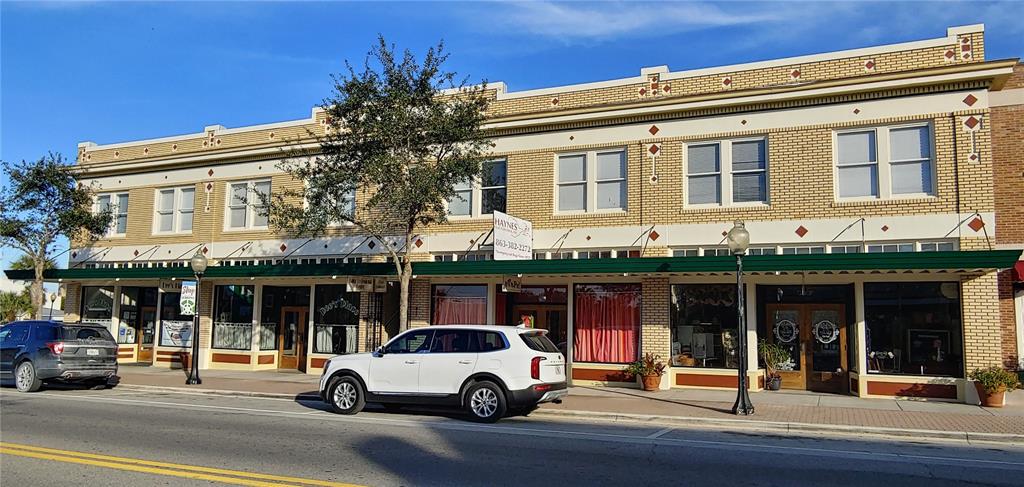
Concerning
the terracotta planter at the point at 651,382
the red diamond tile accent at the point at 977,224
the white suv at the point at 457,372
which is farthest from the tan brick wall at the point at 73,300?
the red diamond tile accent at the point at 977,224

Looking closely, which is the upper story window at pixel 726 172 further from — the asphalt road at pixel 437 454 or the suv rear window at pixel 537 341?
the asphalt road at pixel 437 454

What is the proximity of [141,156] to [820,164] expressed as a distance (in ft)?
74.4

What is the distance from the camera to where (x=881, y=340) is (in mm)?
16031

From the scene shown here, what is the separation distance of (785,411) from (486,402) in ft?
18.7

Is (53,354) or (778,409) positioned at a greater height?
(53,354)

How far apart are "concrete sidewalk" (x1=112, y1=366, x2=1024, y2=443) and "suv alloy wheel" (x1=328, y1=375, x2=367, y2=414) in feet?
10.5

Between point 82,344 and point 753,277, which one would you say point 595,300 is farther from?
point 82,344

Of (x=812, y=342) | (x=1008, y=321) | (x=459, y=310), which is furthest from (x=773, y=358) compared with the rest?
(x=459, y=310)

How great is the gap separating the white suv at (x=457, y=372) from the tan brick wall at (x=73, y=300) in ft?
56.2

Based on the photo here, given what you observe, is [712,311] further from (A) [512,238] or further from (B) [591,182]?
(A) [512,238]

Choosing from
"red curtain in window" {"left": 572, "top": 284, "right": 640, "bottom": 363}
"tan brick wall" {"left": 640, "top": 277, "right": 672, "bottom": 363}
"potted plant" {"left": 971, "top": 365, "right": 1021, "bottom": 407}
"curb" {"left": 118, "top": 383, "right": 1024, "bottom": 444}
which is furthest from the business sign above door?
"potted plant" {"left": 971, "top": 365, "right": 1021, "bottom": 407}

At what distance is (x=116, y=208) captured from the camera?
2598 centimetres

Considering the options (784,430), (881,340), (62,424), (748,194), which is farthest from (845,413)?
(62,424)

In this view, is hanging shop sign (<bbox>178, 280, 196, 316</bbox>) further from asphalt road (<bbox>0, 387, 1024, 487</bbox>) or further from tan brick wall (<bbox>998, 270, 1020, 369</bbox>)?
tan brick wall (<bbox>998, 270, 1020, 369</bbox>)
